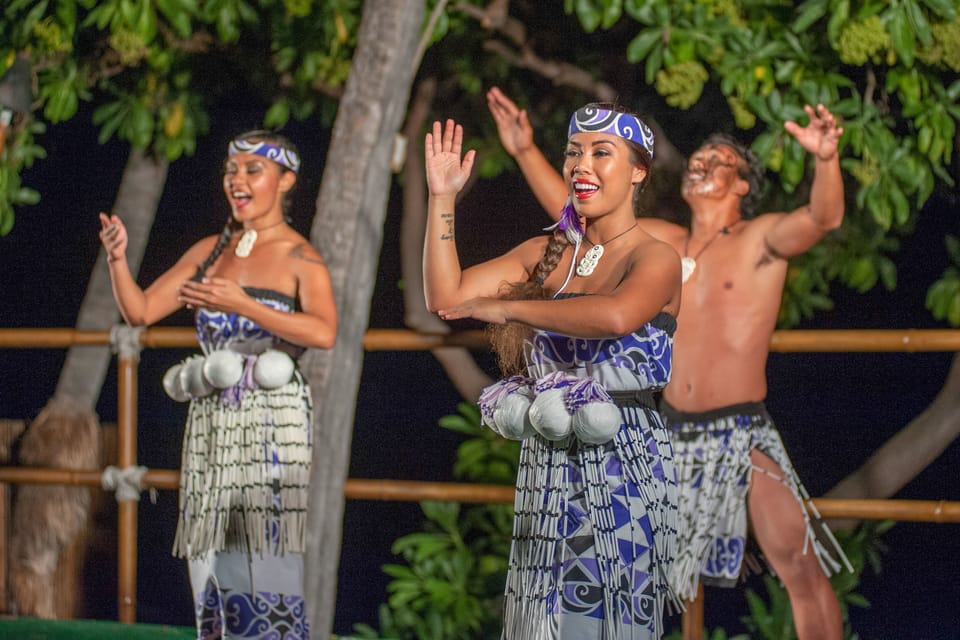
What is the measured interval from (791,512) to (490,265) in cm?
99

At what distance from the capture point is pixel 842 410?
147 inches

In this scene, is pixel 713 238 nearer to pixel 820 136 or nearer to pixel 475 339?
pixel 820 136

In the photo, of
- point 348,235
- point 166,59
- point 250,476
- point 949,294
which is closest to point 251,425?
point 250,476

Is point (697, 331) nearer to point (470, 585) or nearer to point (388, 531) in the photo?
point (470, 585)

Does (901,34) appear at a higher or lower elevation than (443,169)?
higher

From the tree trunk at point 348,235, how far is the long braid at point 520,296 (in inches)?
41.7

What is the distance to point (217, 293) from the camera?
97.0 inches

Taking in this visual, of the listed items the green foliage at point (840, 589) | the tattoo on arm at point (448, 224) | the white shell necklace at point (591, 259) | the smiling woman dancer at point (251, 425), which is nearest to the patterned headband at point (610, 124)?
the white shell necklace at point (591, 259)

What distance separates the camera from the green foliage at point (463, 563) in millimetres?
3762

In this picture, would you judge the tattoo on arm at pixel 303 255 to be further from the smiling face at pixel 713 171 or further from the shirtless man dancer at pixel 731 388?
the smiling face at pixel 713 171

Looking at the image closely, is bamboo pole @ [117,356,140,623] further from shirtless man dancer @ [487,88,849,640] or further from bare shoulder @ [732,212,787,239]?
bare shoulder @ [732,212,787,239]

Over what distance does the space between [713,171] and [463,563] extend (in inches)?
62.2

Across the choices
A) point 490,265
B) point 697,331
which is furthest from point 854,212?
point 490,265

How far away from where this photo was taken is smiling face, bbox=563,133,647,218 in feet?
6.60
